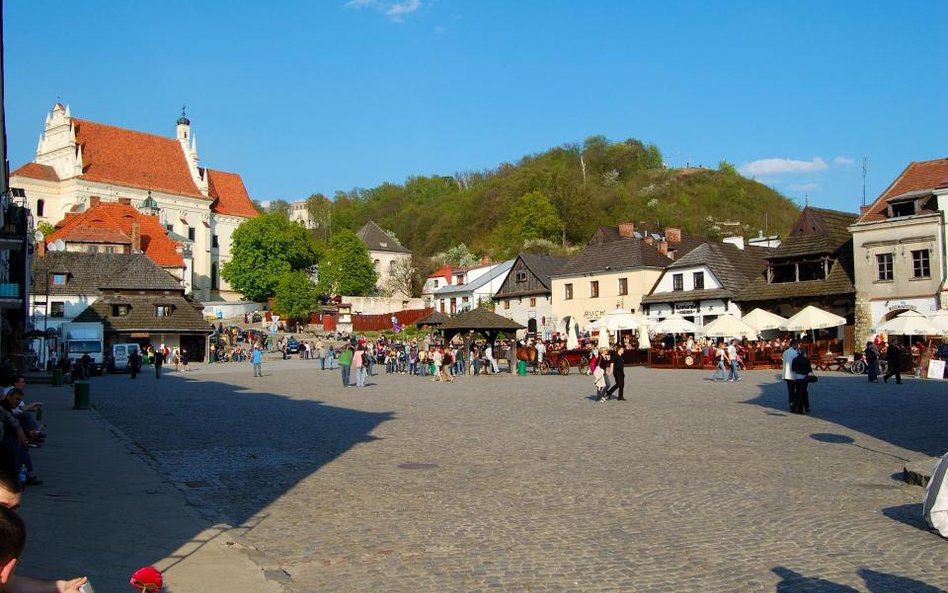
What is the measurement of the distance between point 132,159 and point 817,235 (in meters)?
84.0

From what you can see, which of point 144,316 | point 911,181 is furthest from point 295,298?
point 911,181

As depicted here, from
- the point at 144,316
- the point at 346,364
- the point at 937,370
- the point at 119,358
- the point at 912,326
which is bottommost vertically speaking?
the point at 937,370

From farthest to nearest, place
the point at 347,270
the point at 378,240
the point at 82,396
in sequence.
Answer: the point at 378,240 → the point at 347,270 → the point at 82,396

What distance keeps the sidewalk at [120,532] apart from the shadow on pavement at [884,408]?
1078cm

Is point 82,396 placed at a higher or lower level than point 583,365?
lower

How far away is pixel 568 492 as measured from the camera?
9906mm

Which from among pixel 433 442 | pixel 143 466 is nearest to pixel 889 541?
pixel 433 442

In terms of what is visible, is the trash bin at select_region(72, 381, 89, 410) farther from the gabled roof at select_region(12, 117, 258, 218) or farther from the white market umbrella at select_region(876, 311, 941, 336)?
the gabled roof at select_region(12, 117, 258, 218)

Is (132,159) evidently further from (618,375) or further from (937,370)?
(937,370)

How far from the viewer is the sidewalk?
6.45m

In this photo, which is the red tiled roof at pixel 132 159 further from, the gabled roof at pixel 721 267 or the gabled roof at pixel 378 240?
the gabled roof at pixel 721 267

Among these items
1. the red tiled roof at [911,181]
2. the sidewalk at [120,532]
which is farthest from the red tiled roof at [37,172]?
the sidewalk at [120,532]

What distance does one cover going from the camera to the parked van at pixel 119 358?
46062mm

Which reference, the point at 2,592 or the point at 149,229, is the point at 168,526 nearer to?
the point at 2,592
